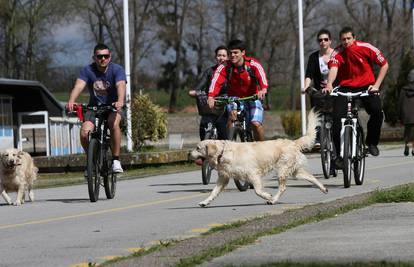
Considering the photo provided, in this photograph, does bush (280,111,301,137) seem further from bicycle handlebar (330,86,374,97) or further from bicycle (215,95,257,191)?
bicycle handlebar (330,86,374,97)

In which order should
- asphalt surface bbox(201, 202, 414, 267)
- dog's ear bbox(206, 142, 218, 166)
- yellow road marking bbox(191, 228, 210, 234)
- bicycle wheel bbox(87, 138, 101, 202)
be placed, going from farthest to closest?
bicycle wheel bbox(87, 138, 101, 202) < dog's ear bbox(206, 142, 218, 166) < yellow road marking bbox(191, 228, 210, 234) < asphalt surface bbox(201, 202, 414, 267)

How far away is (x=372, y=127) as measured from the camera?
15.3 m

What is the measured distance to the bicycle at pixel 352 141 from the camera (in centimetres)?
1444

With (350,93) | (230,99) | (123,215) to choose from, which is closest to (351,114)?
(350,93)

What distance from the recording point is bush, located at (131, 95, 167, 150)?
30969 mm

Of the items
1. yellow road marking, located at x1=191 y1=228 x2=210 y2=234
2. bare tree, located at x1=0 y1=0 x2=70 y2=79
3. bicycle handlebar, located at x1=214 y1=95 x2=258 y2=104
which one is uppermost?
bare tree, located at x1=0 y1=0 x2=70 y2=79

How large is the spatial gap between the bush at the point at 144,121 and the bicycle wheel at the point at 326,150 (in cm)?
1456

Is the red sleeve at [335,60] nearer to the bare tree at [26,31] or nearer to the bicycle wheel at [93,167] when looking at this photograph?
the bicycle wheel at [93,167]

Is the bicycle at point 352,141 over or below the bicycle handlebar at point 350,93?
below

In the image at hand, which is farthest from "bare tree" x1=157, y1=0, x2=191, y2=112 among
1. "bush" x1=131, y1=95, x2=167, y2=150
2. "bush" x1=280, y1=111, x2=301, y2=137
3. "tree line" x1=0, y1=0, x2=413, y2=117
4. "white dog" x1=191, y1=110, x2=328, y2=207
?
"white dog" x1=191, y1=110, x2=328, y2=207

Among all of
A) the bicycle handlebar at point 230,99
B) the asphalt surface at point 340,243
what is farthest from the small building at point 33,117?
the asphalt surface at point 340,243

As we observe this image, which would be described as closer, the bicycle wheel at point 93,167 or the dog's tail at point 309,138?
the dog's tail at point 309,138

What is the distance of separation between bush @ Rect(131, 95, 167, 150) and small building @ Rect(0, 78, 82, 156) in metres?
12.0

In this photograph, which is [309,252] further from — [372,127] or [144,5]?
[144,5]
